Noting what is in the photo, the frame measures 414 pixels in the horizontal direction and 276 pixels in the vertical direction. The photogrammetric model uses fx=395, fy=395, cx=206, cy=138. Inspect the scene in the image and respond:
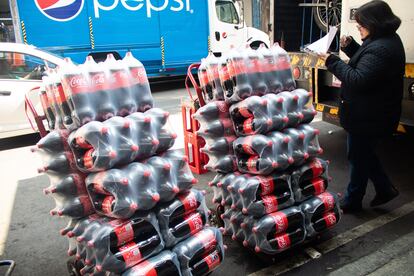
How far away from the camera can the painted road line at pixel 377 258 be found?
284 centimetres

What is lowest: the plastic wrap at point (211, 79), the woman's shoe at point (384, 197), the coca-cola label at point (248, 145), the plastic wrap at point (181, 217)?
the woman's shoe at point (384, 197)

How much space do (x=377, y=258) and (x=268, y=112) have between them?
1392 mm

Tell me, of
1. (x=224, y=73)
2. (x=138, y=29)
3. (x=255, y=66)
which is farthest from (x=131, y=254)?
(x=138, y=29)

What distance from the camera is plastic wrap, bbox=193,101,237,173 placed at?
10.0ft

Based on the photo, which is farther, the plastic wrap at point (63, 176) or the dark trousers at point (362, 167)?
the dark trousers at point (362, 167)

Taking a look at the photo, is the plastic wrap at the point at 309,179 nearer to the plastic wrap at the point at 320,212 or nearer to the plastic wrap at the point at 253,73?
the plastic wrap at the point at 320,212

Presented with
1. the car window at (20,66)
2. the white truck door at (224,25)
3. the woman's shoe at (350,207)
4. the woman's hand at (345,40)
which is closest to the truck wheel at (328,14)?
the woman's hand at (345,40)

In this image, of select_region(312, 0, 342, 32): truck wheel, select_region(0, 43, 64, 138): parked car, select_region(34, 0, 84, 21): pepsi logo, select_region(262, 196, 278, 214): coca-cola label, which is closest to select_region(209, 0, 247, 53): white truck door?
select_region(34, 0, 84, 21): pepsi logo

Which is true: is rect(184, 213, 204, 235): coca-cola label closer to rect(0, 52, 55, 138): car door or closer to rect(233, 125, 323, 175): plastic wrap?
rect(233, 125, 323, 175): plastic wrap

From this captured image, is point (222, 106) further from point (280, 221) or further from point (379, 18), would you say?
point (379, 18)

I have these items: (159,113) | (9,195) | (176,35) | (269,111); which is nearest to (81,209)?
(159,113)

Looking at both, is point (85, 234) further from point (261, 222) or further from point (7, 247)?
point (7, 247)

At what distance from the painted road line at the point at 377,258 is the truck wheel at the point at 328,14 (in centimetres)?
357

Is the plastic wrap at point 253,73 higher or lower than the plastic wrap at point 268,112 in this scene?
higher
